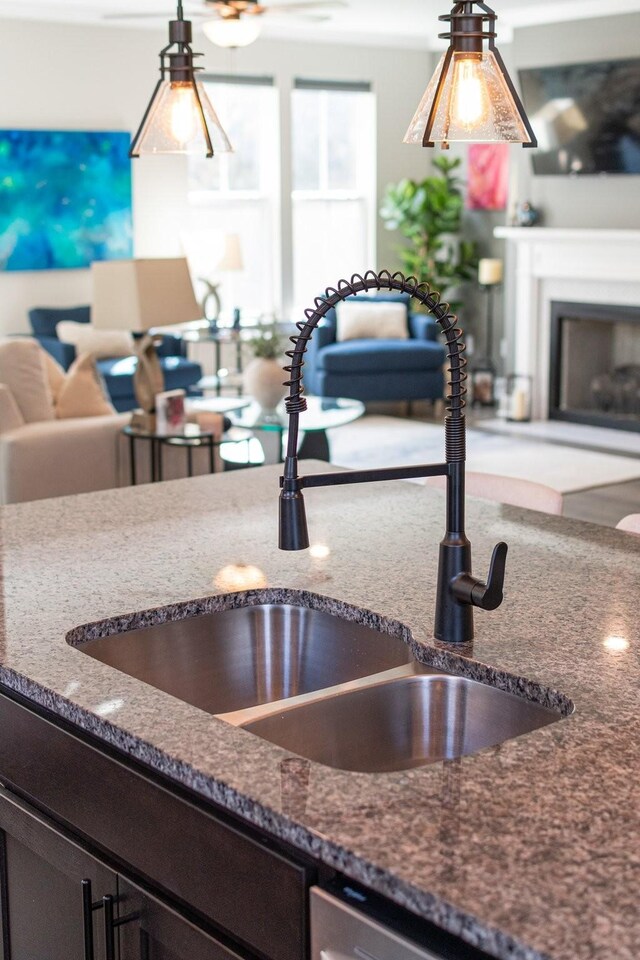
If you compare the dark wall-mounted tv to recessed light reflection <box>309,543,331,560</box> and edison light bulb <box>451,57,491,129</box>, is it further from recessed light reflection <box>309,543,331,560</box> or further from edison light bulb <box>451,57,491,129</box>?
edison light bulb <box>451,57,491,129</box>

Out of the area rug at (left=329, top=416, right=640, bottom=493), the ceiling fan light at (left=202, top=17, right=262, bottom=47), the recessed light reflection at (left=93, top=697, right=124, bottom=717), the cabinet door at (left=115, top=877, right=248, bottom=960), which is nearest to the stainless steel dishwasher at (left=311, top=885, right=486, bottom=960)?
the cabinet door at (left=115, top=877, right=248, bottom=960)

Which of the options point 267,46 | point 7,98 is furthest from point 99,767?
point 267,46

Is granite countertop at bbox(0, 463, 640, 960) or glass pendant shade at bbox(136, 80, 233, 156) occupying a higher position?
glass pendant shade at bbox(136, 80, 233, 156)

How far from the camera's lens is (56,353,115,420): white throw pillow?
5.79m

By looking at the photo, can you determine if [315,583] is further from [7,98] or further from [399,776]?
[7,98]

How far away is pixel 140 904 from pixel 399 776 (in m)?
0.39

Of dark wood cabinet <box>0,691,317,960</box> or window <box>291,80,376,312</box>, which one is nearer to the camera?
dark wood cabinet <box>0,691,317,960</box>

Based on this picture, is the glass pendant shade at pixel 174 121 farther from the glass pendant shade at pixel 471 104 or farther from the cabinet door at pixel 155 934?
the cabinet door at pixel 155 934

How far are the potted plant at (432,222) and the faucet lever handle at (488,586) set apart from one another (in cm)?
848

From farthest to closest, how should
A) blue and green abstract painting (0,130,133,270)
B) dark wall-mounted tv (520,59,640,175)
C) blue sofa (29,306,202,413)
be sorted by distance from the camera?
blue and green abstract painting (0,130,133,270)
dark wall-mounted tv (520,59,640,175)
blue sofa (29,306,202,413)

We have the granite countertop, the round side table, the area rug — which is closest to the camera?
the granite countertop

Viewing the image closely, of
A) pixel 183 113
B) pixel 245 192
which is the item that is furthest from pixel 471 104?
pixel 245 192

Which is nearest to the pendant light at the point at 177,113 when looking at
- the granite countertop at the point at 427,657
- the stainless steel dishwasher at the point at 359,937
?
the granite countertop at the point at 427,657

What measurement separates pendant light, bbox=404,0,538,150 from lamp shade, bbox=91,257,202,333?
3.54 metres
